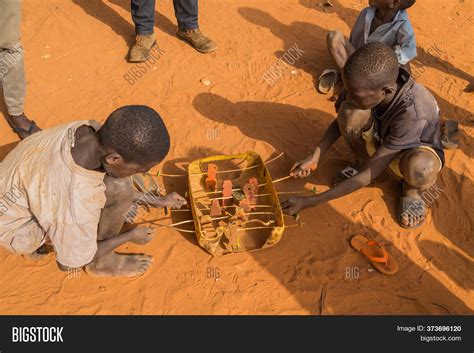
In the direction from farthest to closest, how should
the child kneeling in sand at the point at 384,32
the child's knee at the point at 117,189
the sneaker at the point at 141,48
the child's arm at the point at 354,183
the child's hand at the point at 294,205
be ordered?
1. the sneaker at the point at 141,48
2. the child kneeling in sand at the point at 384,32
3. the child's hand at the point at 294,205
4. the child's arm at the point at 354,183
5. the child's knee at the point at 117,189

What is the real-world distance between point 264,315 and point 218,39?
11.2 feet

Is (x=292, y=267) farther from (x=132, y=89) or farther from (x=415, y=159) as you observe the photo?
(x=132, y=89)

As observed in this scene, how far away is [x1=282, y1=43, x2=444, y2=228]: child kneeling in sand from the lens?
281 cm

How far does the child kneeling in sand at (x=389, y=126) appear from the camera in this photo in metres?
2.81

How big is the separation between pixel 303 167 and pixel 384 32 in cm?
170

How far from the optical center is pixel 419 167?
3123mm

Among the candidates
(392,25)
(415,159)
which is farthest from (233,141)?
(392,25)

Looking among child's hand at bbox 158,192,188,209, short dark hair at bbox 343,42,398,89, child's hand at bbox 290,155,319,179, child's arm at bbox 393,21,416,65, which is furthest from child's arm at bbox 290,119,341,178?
child's arm at bbox 393,21,416,65

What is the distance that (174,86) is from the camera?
4523 mm

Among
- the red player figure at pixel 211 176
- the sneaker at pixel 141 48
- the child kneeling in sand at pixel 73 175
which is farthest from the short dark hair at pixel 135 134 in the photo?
the sneaker at pixel 141 48

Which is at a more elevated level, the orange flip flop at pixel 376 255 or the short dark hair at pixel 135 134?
the short dark hair at pixel 135 134

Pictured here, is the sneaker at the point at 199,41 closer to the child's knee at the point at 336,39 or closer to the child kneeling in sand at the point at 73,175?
the child's knee at the point at 336,39

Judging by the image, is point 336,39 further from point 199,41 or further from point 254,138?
point 199,41

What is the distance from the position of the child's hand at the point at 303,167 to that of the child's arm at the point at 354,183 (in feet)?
1.15
